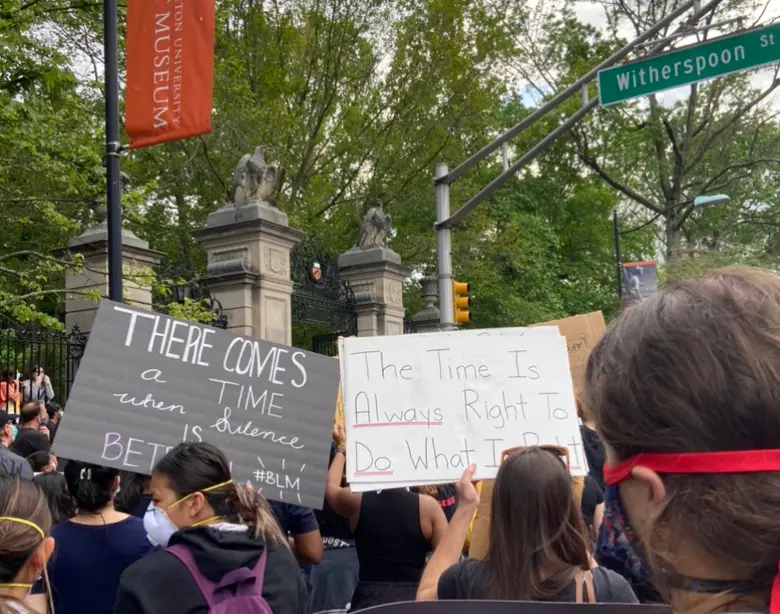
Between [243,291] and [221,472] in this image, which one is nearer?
[221,472]

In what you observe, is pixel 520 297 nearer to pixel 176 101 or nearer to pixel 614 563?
pixel 176 101

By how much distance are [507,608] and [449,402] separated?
2394 millimetres

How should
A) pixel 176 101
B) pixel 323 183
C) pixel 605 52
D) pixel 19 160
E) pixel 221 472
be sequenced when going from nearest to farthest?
1. pixel 221 472
2. pixel 176 101
3. pixel 19 160
4. pixel 323 183
5. pixel 605 52

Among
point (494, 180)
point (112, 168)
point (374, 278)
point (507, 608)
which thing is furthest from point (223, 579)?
point (374, 278)

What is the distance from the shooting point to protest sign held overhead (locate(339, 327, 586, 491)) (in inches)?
156

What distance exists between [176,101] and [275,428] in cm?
472

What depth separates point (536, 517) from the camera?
273 centimetres

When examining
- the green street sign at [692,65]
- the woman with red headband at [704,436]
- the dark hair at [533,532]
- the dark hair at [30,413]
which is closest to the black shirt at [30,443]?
the dark hair at [30,413]

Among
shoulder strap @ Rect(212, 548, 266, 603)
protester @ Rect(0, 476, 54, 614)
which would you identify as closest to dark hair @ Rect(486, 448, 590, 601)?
shoulder strap @ Rect(212, 548, 266, 603)

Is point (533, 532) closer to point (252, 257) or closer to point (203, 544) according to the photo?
point (203, 544)

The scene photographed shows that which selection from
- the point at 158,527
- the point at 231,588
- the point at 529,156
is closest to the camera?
the point at 231,588

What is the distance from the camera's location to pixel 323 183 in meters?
22.4

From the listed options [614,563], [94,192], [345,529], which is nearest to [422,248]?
[94,192]

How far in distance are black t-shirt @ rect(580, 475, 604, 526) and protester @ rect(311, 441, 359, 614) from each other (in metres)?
1.47
